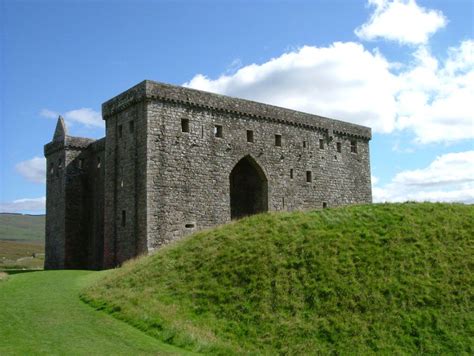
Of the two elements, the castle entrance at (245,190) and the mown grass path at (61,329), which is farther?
the castle entrance at (245,190)

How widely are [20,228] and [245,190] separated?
156753 mm

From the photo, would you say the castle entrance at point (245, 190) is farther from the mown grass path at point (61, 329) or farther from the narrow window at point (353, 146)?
the mown grass path at point (61, 329)

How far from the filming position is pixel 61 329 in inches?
614

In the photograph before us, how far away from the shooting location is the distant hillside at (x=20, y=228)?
154000mm

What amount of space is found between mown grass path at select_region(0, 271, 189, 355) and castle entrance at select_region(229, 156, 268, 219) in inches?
698

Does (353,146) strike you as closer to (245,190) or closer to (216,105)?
(245,190)

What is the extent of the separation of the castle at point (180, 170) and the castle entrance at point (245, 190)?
8cm

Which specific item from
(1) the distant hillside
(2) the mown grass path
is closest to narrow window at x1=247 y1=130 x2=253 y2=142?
(2) the mown grass path

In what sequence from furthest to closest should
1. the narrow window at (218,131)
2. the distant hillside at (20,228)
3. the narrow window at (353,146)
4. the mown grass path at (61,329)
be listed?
the distant hillside at (20,228)
the narrow window at (353,146)
the narrow window at (218,131)
the mown grass path at (61,329)

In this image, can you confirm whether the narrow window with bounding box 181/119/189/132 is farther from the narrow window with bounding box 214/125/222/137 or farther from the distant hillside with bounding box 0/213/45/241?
the distant hillside with bounding box 0/213/45/241

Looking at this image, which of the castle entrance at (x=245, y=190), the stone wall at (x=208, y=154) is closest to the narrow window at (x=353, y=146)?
the stone wall at (x=208, y=154)

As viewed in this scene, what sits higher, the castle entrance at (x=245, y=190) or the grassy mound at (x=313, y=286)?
the castle entrance at (x=245, y=190)

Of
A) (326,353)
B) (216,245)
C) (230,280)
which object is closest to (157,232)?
(216,245)

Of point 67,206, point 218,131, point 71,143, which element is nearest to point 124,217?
point 218,131
